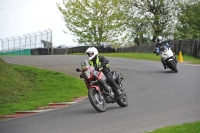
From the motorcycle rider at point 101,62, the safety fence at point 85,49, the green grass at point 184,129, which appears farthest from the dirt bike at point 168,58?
the safety fence at point 85,49

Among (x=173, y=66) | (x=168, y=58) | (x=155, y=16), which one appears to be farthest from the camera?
(x=155, y=16)

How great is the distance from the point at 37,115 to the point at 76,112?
1.06 metres

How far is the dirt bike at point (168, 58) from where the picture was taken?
23.8 meters

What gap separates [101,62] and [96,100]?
1.02 m

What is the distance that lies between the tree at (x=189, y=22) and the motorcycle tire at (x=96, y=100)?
51.6m

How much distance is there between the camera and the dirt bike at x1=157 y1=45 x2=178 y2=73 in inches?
937

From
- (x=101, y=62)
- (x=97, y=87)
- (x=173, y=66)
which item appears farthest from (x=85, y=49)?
(x=97, y=87)

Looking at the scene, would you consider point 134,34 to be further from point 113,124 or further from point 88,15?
point 113,124

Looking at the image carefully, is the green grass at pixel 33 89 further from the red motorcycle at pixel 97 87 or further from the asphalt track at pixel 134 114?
the red motorcycle at pixel 97 87

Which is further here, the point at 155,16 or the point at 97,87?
the point at 155,16

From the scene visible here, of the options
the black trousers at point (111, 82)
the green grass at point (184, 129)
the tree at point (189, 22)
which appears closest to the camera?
the green grass at point (184, 129)

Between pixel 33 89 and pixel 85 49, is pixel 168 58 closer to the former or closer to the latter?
pixel 33 89

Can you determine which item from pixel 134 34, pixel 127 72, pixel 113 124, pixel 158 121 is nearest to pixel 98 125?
pixel 113 124

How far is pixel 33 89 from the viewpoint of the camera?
20.8 m
